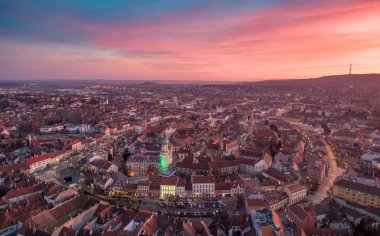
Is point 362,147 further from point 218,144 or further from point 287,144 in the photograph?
point 218,144

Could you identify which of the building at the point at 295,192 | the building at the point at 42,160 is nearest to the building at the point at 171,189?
the building at the point at 295,192

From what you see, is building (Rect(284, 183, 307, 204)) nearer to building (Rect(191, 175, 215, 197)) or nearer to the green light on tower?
building (Rect(191, 175, 215, 197))

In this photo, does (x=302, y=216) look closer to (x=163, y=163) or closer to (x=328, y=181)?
(x=328, y=181)

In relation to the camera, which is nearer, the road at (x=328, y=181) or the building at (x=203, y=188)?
the road at (x=328, y=181)

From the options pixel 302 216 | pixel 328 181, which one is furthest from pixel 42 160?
pixel 328 181

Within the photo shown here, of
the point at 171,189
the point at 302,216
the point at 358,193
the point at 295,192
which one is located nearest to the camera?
the point at 302,216

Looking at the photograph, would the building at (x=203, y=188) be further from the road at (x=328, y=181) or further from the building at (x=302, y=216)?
the road at (x=328, y=181)
